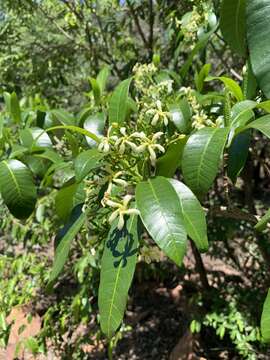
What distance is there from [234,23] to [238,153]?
34 centimetres

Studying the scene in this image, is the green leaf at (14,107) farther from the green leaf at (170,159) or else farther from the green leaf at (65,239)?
the green leaf at (170,159)

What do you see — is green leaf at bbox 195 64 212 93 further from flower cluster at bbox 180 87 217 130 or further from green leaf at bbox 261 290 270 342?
green leaf at bbox 261 290 270 342

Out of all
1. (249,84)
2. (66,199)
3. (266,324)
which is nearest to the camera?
(266,324)

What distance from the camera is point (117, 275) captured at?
1.00 metres

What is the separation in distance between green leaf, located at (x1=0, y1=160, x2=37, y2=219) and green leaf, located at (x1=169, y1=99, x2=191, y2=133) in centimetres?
42

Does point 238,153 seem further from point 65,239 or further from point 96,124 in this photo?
point 96,124

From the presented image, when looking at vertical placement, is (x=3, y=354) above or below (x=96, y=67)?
below

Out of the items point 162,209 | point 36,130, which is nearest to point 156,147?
point 162,209

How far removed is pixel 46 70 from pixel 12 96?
5.96 feet

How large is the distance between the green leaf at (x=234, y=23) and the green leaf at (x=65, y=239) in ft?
1.84

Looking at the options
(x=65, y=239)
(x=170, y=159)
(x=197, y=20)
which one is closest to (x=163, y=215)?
(x=170, y=159)

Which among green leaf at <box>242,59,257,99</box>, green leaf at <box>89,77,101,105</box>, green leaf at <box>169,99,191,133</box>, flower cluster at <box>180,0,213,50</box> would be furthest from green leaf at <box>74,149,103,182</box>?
flower cluster at <box>180,0,213,50</box>

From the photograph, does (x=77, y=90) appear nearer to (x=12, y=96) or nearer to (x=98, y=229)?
(x=12, y=96)

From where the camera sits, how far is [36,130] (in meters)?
1.69
